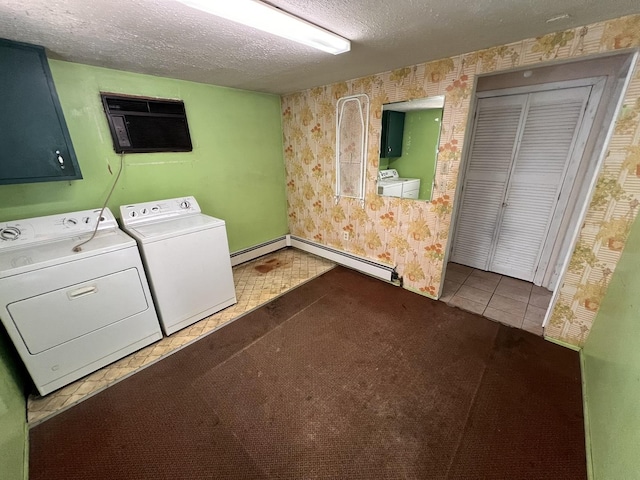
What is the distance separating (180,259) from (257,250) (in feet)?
4.92

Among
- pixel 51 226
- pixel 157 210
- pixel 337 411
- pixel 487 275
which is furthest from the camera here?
pixel 487 275

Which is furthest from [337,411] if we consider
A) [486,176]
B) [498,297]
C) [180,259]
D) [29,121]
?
[486,176]

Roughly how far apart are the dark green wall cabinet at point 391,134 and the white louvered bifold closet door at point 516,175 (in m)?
0.99

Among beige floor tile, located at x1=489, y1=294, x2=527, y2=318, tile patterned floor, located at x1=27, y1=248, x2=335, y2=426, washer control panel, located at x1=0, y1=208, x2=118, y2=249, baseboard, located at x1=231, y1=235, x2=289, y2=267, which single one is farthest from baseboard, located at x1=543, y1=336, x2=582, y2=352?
washer control panel, located at x1=0, y1=208, x2=118, y2=249

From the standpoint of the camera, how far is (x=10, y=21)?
1247mm

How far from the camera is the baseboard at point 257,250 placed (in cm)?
328

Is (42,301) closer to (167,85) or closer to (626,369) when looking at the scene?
(167,85)

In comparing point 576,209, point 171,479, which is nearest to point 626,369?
point 576,209

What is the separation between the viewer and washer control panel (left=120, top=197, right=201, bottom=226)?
2.17 m

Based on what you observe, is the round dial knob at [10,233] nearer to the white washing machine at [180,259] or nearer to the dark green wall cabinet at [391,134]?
the white washing machine at [180,259]

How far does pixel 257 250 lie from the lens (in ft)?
11.5

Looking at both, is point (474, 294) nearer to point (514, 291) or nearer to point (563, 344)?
point (514, 291)

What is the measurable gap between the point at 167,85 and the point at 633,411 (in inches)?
147

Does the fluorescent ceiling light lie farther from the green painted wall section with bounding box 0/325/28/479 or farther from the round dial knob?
the green painted wall section with bounding box 0/325/28/479
